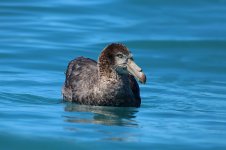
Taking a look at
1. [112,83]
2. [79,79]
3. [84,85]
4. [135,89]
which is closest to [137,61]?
[79,79]

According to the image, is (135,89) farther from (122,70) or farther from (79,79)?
(79,79)

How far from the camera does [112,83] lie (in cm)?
1608

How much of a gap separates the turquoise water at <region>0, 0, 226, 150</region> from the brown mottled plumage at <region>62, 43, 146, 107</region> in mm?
201

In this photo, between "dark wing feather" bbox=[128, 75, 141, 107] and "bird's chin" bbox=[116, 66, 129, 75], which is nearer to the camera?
"bird's chin" bbox=[116, 66, 129, 75]

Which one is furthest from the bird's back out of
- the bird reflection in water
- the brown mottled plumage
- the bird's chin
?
the bird's chin

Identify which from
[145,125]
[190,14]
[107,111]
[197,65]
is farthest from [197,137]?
[190,14]

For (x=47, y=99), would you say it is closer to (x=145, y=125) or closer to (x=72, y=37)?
(x=145, y=125)

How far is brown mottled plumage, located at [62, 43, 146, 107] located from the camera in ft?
51.9

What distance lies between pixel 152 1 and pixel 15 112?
46.5 feet

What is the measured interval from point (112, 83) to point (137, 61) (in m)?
5.53

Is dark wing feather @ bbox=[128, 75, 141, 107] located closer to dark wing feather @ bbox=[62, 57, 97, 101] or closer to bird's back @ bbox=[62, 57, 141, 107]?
bird's back @ bbox=[62, 57, 141, 107]

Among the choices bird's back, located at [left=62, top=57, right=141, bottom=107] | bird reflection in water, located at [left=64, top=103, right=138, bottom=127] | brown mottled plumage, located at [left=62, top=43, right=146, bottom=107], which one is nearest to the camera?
bird reflection in water, located at [left=64, top=103, right=138, bottom=127]

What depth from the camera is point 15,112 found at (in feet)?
50.5

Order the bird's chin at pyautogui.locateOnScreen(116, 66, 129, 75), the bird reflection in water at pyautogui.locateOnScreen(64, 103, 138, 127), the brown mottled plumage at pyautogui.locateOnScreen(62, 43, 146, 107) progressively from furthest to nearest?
1. the bird's chin at pyautogui.locateOnScreen(116, 66, 129, 75)
2. the brown mottled plumage at pyautogui.locateOnScreen(62, 43, 146, 107)
3. the bird reflection in water at pyautogui.locateOnScreen(64, 103, 138, 127)
